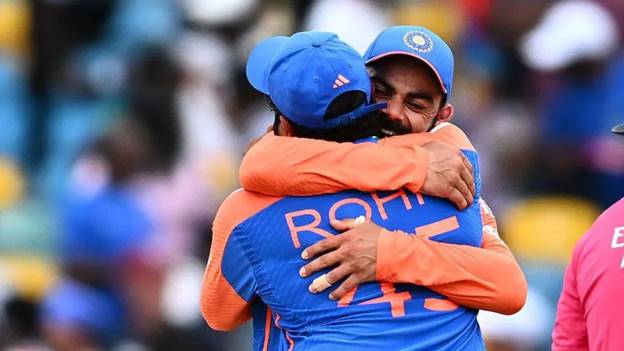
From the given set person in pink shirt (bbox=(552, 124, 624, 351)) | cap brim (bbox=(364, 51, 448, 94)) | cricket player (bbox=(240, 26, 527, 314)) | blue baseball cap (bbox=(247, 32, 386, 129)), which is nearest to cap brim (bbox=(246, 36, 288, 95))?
blue baseball cap (bbox=(247, 32, 386, 129))

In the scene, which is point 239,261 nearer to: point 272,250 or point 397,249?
→ point 272,250

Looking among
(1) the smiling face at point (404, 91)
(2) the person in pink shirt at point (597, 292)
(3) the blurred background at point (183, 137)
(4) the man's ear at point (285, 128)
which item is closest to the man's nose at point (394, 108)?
(1) the smiling face at point (404, 91)

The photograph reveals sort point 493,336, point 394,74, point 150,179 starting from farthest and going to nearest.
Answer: point 150,179 < point 493,336 < point 394,74

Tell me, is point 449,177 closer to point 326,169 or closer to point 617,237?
point 326,169

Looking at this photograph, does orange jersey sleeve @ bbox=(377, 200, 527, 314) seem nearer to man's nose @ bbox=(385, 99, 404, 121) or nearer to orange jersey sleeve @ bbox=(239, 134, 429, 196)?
orange jersey sleeve @ bbox=(239, 134, 429, 196)

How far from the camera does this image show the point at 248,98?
353 inches

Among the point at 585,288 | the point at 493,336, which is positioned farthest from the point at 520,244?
the point at 585,288

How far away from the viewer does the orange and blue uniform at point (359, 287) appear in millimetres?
3521

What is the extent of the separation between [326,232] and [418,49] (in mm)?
538

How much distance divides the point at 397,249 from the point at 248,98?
5513 mm

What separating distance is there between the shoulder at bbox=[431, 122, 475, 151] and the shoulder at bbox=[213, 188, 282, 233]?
482mm

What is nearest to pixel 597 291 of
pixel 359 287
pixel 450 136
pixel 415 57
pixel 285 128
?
pixel 450 136

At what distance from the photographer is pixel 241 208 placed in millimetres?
3615

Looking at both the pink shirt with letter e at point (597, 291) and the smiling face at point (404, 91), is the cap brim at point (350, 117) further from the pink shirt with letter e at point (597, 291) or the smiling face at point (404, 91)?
the pink shirt with letter e at point (597, 291)
